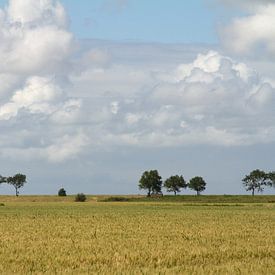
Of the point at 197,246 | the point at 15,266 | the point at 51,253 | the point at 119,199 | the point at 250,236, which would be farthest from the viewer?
the point at 119,199

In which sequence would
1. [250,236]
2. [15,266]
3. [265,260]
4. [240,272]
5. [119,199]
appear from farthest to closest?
1. [119,199]
2. [250,236]
3. [265,260]
4. [15,266]
5. [240,272]

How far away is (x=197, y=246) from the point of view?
98.8ft

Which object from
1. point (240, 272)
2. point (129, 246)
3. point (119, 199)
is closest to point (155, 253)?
point (129, 246)

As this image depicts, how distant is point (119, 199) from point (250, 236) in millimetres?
128045

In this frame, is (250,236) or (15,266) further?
(250,236)

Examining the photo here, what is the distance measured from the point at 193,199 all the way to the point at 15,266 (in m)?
145

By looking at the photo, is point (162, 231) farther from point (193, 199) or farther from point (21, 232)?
point (193, 199)

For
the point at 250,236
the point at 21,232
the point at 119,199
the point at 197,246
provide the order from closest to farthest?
the point at 197,246
the point at 250,236
the point at 21,232
the point at 119,199

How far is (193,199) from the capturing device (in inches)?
6560

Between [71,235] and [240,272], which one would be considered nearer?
[240,272]

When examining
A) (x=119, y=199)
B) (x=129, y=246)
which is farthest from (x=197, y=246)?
(x=119, y=199)

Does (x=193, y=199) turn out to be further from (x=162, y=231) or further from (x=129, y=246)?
(x=129, y=246)

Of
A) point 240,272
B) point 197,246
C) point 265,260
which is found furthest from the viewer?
point 197,246

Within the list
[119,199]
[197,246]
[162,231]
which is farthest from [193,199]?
[197,246]
